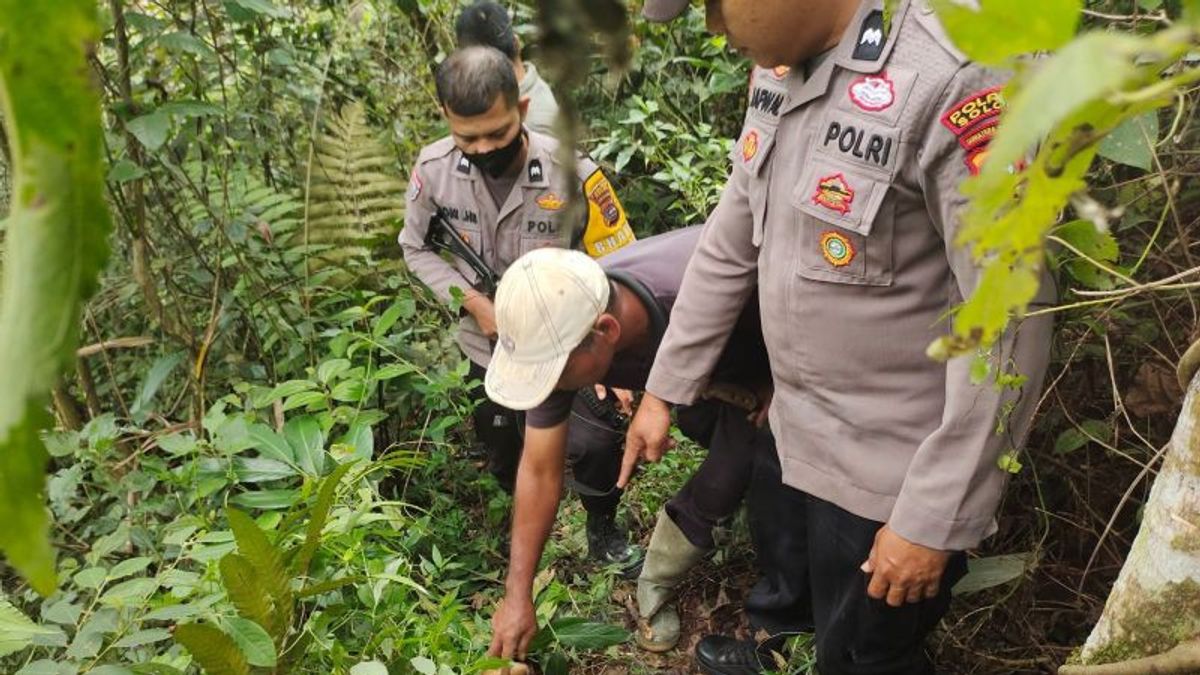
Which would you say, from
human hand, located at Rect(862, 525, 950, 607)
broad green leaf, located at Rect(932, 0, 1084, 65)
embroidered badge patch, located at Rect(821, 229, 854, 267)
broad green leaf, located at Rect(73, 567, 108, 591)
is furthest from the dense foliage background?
broad green leaf, located at Rect(932, 0, 1084, 65)

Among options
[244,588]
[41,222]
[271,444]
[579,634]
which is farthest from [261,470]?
[41,222]

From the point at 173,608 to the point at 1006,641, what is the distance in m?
1.67

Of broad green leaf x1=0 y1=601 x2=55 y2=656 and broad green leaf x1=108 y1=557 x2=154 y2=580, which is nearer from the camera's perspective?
broad green leaf x1=0 y1=601 x2=55 y2=656

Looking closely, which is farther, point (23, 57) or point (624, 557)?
point (624, 557)

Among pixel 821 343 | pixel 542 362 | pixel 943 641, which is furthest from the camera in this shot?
pixel 943 641

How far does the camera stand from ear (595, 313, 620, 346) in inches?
80.1

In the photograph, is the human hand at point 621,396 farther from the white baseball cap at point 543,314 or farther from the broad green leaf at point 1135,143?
the broad green leaf at point 1135,143

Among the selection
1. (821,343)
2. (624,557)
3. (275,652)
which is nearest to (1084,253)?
(821,343)

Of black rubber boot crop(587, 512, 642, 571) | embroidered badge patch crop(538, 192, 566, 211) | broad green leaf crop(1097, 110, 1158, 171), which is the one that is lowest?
black rubber boot crop(587, 512, 642, 571)

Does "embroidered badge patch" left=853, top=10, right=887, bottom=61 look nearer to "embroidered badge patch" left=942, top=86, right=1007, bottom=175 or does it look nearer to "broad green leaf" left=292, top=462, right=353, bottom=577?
"embroidered badge patch" left=942, top=86, right=1007, bottom=175

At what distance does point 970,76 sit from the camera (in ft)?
4.38

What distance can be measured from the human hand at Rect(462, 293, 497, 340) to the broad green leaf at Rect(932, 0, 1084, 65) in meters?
2.48

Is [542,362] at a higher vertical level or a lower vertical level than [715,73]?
lower

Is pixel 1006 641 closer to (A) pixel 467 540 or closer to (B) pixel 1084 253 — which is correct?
(B) pixel 1084 253
